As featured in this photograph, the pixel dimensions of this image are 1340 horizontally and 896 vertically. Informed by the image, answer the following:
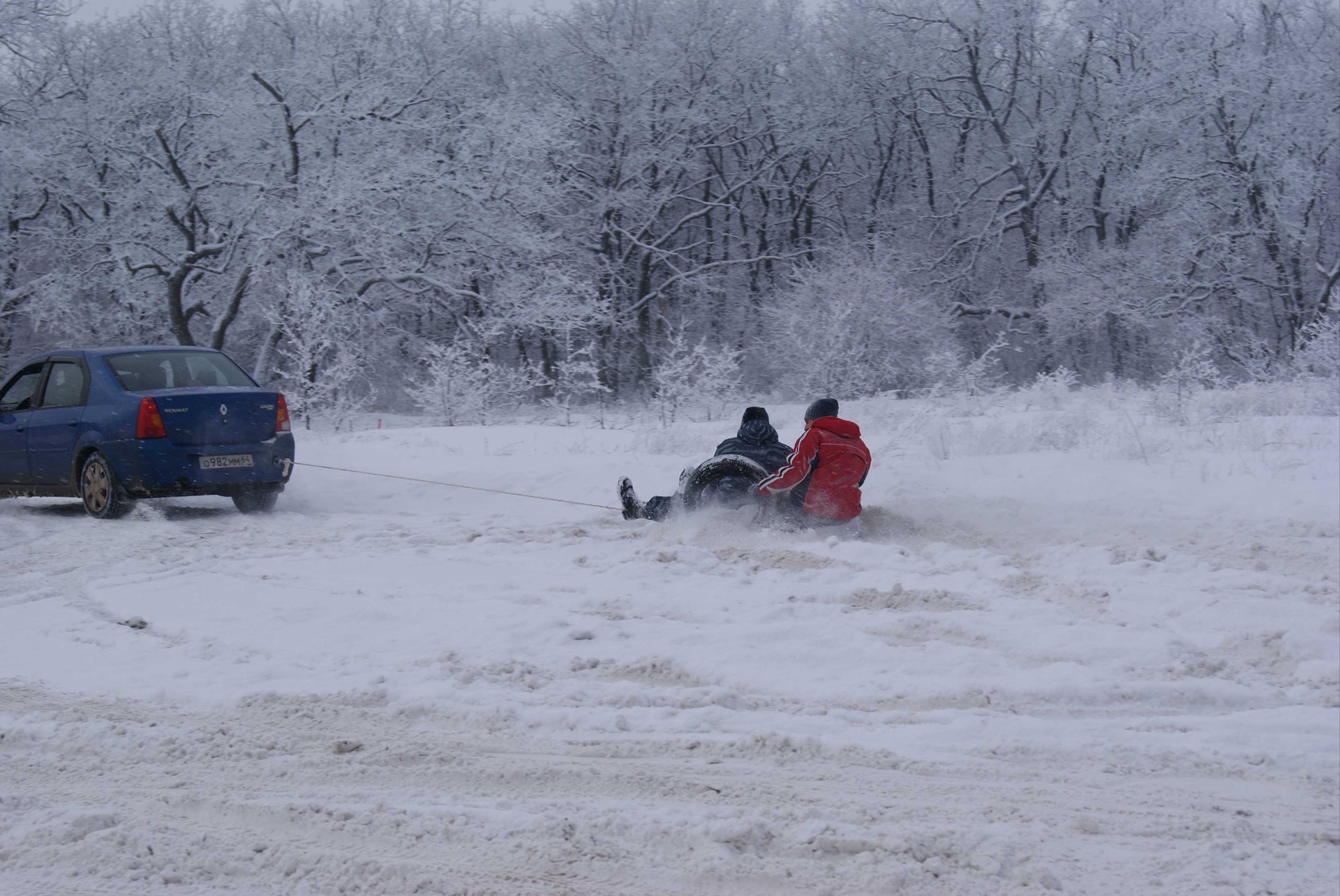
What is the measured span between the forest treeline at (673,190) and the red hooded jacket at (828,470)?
11716 mm

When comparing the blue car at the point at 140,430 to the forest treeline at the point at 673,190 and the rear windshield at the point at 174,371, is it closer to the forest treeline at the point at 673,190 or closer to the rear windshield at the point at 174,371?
the rear windshield at the point at 174,371

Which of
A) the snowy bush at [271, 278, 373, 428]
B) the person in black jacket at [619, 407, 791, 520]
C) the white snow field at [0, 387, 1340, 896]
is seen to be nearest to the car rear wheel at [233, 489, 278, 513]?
the white snow field at [0, 387, 1340, 896]

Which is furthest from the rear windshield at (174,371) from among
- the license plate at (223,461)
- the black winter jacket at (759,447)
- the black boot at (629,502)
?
the black winter jacket at (759,447)

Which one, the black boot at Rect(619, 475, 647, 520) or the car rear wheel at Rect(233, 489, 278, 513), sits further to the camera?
the car rear wheel at Rect(233, 489, 278, 513)

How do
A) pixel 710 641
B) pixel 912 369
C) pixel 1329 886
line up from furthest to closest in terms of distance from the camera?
1. pixel 912 369
2. pixel 710 641
3. pixel 1329 886

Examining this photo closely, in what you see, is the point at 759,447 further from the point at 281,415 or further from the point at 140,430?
the point at 140,430

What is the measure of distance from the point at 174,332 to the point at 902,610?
21703 mm

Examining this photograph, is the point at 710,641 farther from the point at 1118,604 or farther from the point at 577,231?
the point at 577,231

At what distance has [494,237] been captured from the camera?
24344 mm

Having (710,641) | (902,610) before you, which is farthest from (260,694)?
(902,610)

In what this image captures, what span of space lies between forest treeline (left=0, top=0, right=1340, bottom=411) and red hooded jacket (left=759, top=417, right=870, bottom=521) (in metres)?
11.7

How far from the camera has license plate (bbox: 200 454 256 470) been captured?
9523 mm

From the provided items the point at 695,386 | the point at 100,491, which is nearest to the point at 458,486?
the point at 100,491

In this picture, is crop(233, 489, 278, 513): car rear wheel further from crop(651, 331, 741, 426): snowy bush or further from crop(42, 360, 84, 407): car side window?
crop(651, 331, 741, 426): snowy bush
